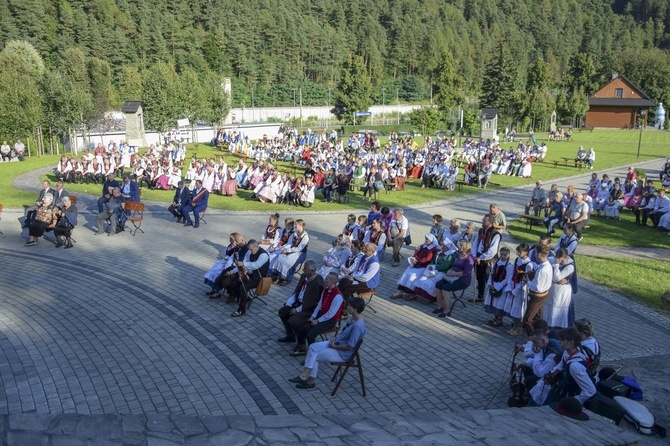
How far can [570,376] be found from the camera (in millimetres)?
6645

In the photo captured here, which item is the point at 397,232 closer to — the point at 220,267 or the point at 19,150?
the point at 220,267

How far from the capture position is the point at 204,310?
10664mm

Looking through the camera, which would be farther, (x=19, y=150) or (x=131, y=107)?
(x=131, y=107)

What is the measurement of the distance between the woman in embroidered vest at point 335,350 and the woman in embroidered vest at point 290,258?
4.52 m

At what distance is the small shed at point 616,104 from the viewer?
79.3 metres

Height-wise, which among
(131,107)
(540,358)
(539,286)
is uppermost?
(131,107)

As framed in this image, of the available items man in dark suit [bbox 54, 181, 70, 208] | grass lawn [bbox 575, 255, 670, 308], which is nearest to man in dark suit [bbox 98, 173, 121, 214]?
man in dark suit [bbox 54, 181, 70, 208]

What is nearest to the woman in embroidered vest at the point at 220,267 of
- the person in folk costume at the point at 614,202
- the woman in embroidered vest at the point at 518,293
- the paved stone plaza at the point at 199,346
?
the paved stone plaza at the point at 199,346

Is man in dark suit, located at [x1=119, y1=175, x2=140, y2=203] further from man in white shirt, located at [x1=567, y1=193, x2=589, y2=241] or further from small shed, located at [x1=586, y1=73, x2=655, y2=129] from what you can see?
small shed, located at [x1=586, y1=73, x2=655, y2=129]

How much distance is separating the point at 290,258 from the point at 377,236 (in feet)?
6.91

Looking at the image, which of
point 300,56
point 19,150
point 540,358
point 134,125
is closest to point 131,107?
point 134,125

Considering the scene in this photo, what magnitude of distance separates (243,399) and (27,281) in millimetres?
7137

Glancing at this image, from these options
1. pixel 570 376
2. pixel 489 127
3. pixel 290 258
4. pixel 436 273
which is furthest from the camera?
pixel 489 127

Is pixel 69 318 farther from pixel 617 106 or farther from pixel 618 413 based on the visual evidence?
pixel 617 106
